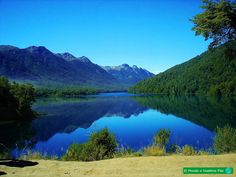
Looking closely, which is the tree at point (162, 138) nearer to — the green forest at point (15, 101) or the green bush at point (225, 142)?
the green bush at point (225, 142)

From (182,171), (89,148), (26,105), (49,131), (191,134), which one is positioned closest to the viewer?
(182,171)

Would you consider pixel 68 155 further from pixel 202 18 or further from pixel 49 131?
pixel 49 131

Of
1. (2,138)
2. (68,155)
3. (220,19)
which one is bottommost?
(2,138)

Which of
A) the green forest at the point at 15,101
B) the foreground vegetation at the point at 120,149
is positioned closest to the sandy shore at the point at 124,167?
the foreground vegetation at the point at 120,149

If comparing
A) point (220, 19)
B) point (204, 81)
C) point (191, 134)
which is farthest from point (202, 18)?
point (204, 81)

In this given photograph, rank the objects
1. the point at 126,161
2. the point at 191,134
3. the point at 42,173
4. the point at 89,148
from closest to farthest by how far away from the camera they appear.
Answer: the point at 42,173
the point at 126,161
the point at 89,148
the point at 191,134

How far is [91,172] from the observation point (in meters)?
11.0

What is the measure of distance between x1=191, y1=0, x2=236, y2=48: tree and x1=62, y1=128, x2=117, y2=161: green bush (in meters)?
9.54

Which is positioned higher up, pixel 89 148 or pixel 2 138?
pixel 89 148

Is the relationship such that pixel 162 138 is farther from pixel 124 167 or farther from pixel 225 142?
pixel 124 167

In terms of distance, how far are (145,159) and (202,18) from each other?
27.6 ft

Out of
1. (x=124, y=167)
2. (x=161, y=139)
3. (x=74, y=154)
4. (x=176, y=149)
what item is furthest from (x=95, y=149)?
(x=124, y=167)

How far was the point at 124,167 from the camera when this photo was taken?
11.4 meters

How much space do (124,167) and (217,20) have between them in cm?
910
